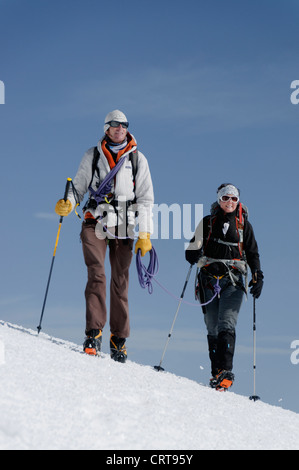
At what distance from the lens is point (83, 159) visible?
29.6ft

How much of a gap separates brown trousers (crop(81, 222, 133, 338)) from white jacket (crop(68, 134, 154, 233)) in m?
0.40

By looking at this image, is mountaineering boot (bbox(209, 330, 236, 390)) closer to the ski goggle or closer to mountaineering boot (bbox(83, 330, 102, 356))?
mountaineering boot (bbox(83, 330, 102, 356))

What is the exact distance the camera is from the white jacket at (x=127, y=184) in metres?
8.77

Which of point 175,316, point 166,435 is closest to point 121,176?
point 175,316

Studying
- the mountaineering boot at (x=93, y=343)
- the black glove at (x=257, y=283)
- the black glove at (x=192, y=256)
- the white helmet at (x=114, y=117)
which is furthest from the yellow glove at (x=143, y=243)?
the black glove at (x=257, y=283)

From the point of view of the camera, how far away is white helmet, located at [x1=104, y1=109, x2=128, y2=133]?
880 centimetres

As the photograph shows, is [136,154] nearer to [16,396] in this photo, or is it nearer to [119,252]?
[119,252]

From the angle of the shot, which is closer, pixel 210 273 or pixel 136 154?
pixel 136 154

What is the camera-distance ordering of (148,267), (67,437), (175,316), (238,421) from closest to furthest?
(67,437), (238,421), (148,267), (175,316)

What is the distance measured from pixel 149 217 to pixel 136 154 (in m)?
0.99

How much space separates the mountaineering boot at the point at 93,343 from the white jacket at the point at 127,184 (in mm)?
1712

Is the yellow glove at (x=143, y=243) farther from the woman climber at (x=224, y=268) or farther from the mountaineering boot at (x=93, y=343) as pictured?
the mountaineering boot at (x=93, y=343)

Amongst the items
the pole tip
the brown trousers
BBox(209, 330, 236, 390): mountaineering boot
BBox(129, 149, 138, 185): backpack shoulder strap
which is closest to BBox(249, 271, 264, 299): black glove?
BBox(209, 330, 236, 390): mountaineering boot
